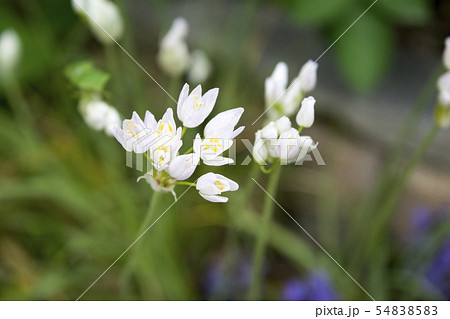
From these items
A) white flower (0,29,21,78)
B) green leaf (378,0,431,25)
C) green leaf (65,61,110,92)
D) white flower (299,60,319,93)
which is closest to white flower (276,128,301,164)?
white flower (299,60,319,93)

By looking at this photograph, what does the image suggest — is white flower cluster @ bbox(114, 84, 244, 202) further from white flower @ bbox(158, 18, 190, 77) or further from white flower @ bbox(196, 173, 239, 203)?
white flower @ bbox(158, 18, 190, 77)

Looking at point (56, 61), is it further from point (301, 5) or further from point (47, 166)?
point (301, 5)

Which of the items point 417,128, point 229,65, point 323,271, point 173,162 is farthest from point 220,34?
point 173,162

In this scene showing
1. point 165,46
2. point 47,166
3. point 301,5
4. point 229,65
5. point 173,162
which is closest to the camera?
point 173,162

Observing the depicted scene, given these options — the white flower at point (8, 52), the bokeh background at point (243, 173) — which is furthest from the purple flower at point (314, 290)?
the white flower at point (8, 52)

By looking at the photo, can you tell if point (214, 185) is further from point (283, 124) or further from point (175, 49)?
point (175, 49)
